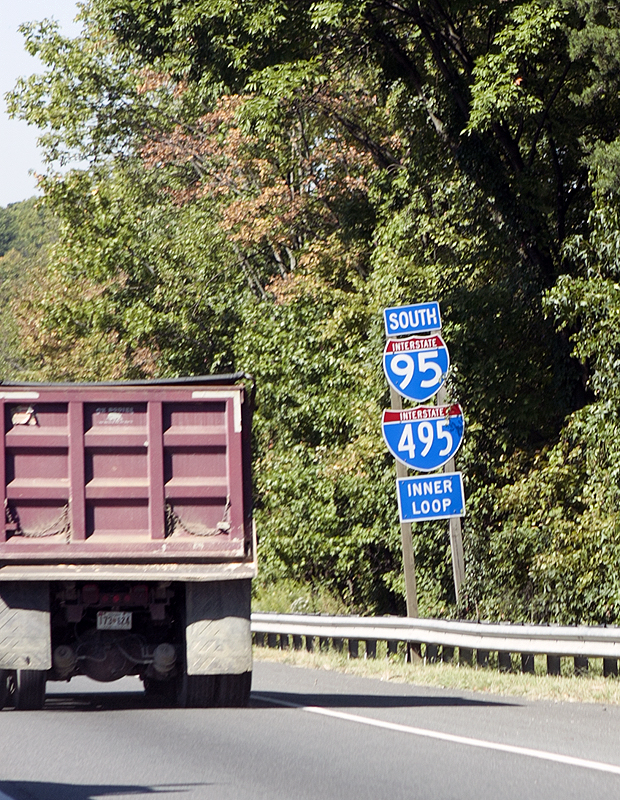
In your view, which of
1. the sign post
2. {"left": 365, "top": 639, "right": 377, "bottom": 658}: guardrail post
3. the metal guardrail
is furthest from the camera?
the sign post

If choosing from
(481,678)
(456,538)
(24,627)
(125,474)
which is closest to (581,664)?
(481,678)

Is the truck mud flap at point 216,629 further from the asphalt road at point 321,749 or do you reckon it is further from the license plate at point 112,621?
the license plate at point 112,621

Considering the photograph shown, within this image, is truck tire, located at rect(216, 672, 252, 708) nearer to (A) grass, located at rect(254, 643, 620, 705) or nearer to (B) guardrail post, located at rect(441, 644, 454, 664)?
(A) grass, located at rect(254, 643, 620, 705)

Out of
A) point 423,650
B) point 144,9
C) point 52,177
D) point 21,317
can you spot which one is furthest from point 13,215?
point 423,650

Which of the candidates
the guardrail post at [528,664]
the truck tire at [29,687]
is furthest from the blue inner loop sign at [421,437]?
the truck tire at [29,687]

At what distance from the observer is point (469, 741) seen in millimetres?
8797

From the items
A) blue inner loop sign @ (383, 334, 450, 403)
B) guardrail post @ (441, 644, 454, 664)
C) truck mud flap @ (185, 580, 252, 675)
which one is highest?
blue inner loop sign @ (383, 334, 450, 403)

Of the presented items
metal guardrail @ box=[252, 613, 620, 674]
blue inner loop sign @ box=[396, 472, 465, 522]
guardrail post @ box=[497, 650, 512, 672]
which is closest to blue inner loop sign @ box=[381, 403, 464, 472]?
blue inner loop sign @ box=[396, 472, 465, 522]

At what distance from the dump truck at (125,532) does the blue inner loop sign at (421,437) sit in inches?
198

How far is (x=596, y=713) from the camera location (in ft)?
33.9

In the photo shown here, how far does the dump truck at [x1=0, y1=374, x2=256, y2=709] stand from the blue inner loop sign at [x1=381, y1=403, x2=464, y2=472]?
5.03m

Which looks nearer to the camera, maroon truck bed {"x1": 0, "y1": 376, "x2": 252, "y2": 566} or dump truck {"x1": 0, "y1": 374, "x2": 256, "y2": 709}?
dump truck {"x1": 0, "y1": 374, "x2": 256, "y2": 709}

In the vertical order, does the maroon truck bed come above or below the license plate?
above

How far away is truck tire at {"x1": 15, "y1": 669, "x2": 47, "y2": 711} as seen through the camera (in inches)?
452
